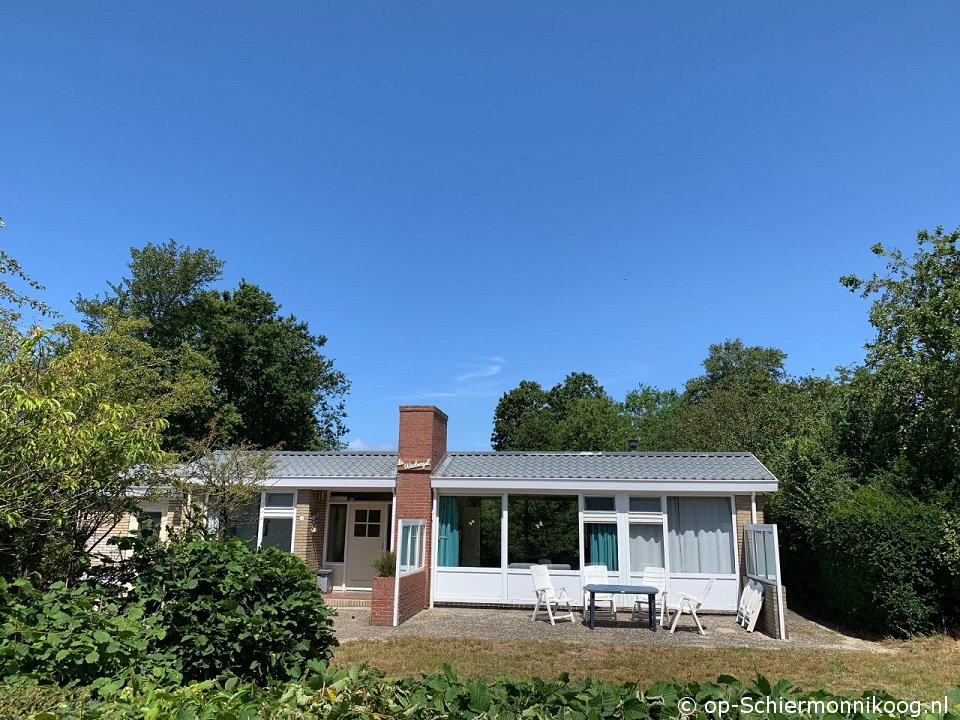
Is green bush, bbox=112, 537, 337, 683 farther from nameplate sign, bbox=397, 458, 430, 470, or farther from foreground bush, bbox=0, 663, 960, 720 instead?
nameplate sign, bbox=397, 458, 430, 470

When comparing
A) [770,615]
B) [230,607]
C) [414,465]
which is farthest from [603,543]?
[230,607]

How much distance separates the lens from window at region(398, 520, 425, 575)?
1312 centimetres

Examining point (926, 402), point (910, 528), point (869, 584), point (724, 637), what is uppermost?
point (926, 402)

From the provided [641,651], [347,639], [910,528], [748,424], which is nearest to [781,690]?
[641,651]

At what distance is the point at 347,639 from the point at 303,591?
5.93 metres

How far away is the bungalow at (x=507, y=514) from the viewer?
13922mm

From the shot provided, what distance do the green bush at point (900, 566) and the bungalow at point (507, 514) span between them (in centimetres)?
242

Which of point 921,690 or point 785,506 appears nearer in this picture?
point 921,690

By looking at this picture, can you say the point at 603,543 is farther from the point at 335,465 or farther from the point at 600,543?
the point at 335,465

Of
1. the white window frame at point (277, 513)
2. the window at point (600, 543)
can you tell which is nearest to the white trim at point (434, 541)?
the window at point (600, 543)

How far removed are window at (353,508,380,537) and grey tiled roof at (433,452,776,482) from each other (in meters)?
2.77

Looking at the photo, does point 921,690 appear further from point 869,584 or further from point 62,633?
point 62,633

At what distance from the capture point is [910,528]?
10.6 m

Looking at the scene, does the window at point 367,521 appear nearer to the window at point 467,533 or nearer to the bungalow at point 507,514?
the bungalow at point 507,514
